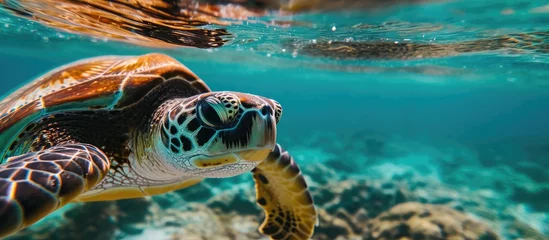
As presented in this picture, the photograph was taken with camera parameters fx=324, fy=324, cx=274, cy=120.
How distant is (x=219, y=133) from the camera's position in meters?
1.91

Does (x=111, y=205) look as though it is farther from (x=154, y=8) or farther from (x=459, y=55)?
(x=459, y=55)

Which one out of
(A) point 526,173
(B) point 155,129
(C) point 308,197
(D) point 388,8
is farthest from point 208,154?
(A) point 526,173

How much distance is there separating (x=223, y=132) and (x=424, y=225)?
4214mm

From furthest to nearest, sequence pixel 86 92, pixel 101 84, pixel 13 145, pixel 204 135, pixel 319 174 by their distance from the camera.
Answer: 1. pixel 319 174
2. pixel 101 84
3. pixel 86 92
4. pixel 13 145
5. pixel 204 135

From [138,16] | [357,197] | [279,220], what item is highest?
[138,16]


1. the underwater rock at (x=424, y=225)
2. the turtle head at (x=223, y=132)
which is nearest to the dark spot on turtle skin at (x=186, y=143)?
the turtle head at (x=223, y=132)

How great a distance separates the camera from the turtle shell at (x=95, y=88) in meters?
2.54

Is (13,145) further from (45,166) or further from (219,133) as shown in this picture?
(219,133)

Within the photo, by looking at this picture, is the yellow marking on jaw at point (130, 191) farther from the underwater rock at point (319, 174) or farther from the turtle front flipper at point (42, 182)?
the underwater rock at point (319, 174)

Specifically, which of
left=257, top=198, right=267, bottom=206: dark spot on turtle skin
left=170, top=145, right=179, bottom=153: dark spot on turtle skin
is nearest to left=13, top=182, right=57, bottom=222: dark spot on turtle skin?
left=170, top=145, right=179, bottom=153: dark spot on turtle skin

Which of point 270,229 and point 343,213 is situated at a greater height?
point 270,229

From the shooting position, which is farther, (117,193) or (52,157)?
(117,193)

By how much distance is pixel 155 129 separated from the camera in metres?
2.45

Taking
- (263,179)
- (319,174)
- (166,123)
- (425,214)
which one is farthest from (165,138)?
(319,174)
